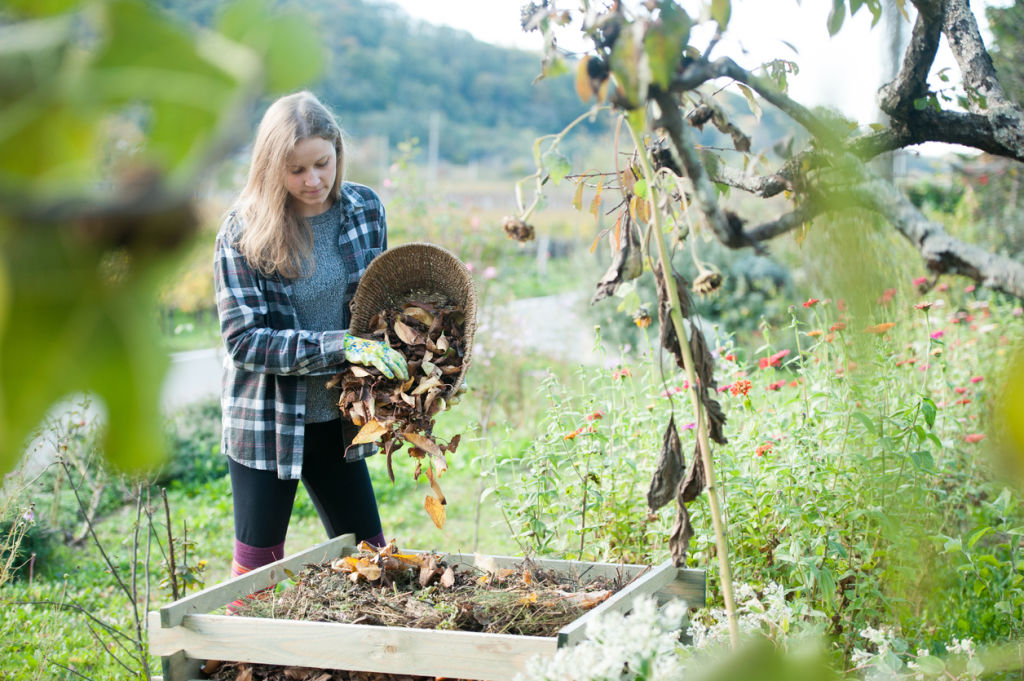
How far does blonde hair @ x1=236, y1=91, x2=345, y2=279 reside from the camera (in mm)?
2199

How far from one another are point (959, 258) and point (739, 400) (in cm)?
183

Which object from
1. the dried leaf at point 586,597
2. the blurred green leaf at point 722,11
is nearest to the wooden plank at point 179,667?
the dried leaf at point 586,597

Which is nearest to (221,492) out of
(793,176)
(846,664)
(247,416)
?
(247,416)

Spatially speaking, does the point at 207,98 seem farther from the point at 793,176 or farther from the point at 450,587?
the point at 450,587

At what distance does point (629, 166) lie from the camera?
1.55 m

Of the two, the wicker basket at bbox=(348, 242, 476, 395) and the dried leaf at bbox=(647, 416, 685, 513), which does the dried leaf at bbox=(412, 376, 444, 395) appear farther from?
the dried leaf at bbox=(647, 416, 685, 513)

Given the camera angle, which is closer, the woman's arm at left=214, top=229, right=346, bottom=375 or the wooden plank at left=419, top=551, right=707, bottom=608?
the wooden plank at left=419, top=551, right=707, bottom=608

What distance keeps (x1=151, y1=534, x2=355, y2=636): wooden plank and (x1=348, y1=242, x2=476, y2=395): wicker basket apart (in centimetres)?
61

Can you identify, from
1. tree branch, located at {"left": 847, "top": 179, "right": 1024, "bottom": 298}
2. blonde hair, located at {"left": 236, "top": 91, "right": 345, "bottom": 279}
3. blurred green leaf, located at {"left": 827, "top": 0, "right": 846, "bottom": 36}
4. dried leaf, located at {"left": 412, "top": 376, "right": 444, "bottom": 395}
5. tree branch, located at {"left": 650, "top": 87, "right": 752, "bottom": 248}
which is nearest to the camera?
tree branch, located at {"left": 847, "top": 179, "right": 1024, "bottom": 298}

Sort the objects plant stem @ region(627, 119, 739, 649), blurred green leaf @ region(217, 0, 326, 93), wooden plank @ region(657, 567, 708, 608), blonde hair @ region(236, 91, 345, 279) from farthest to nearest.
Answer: blonde hair @ region(236, 91, 345, 279)
wooden plank @ region(657, 567, 708, 608)
plant stem @ region(627, 119, 739, 649)
blurred green leaf @ region(217, 0, 326, 93)

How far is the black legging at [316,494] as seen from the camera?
89.3 inches

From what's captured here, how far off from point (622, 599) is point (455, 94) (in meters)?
38.3

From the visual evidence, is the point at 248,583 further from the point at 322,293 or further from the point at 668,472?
the point at 668,472

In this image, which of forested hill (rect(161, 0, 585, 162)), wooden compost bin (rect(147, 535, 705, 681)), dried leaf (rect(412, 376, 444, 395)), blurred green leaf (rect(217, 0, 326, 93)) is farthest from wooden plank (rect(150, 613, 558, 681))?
forested hill (rect(161, 0, 585, 162))
